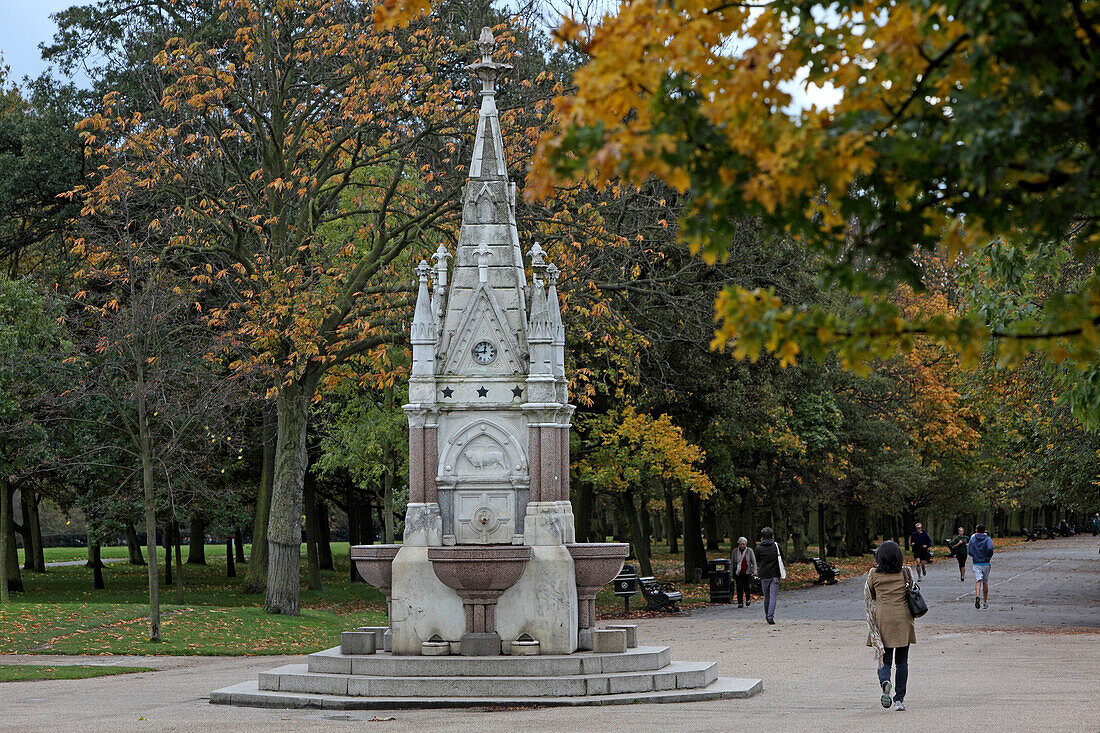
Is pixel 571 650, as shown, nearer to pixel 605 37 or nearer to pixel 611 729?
pixel 611 729

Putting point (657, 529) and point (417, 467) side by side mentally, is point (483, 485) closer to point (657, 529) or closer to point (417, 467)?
point (417, 467)

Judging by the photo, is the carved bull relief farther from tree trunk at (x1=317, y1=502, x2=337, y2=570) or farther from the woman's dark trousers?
tree trunk at (x1=317, y1=502, x2=337, y2=570)

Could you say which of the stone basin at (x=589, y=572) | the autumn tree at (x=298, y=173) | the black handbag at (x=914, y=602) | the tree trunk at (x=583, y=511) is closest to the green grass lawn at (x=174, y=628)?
the autumn tree at (x=298, y=173)

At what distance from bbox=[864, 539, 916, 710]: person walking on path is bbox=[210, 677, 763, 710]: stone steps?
204 cm

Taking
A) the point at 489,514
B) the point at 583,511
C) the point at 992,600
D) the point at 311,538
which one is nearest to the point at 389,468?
the point at 311,538

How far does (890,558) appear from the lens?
39.1 feet

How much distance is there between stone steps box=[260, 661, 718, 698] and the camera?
514 inches

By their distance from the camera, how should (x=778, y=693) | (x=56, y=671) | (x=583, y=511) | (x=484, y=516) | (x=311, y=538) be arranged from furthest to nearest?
(x=311, y=538)
(x=583, y=511)
(x=56, y=671)
(x=484, y=516)
(x=778, y=693)

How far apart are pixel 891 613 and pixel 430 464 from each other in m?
5.91

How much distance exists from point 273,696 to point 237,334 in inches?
394

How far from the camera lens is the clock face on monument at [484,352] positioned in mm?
15398

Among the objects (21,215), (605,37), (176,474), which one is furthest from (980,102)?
(21,215)

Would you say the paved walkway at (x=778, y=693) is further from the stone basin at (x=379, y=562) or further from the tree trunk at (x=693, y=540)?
the tree trunk at (x=693, y=540)

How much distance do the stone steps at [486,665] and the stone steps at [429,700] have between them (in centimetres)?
57
